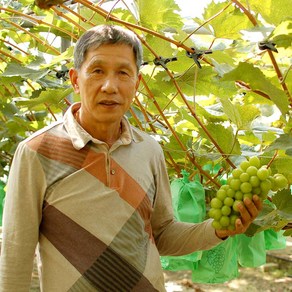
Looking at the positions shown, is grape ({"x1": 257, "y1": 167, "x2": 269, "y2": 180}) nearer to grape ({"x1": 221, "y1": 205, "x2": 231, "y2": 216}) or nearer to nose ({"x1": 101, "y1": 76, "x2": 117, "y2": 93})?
grape ({"x1": 221, "y1": 205, "x2": 231, "y2": 216})

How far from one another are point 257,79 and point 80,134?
1.45ft

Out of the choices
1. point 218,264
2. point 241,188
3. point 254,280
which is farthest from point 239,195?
point 254,280

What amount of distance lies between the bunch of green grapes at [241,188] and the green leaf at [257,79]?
13 cm

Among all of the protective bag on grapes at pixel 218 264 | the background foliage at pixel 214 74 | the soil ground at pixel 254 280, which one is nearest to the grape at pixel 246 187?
the background foliage at pixel 214 74

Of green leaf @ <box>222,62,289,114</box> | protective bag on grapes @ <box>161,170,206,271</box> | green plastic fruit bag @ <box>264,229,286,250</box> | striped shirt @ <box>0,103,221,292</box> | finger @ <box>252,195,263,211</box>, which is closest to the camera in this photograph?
green leaf @ <box>222,62,289,114</box>

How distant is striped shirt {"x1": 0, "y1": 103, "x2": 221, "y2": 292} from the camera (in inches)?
45.8

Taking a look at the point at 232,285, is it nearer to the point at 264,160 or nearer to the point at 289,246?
the point at 289,246

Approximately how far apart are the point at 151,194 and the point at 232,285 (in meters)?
2.67

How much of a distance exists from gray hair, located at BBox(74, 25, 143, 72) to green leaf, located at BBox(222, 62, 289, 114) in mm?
336

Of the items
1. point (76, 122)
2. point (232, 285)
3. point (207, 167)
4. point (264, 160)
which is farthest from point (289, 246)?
point (76, 122)

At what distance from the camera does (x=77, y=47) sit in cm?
125

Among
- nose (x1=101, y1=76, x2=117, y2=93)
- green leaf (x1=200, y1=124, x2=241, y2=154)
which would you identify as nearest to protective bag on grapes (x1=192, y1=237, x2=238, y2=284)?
green leaf (x1=200, y1=124, x2=241, y2=154)

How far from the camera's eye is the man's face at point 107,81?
1.17 meters

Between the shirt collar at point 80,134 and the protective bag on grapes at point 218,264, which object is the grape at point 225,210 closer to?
the shirt collar at point 80,134
